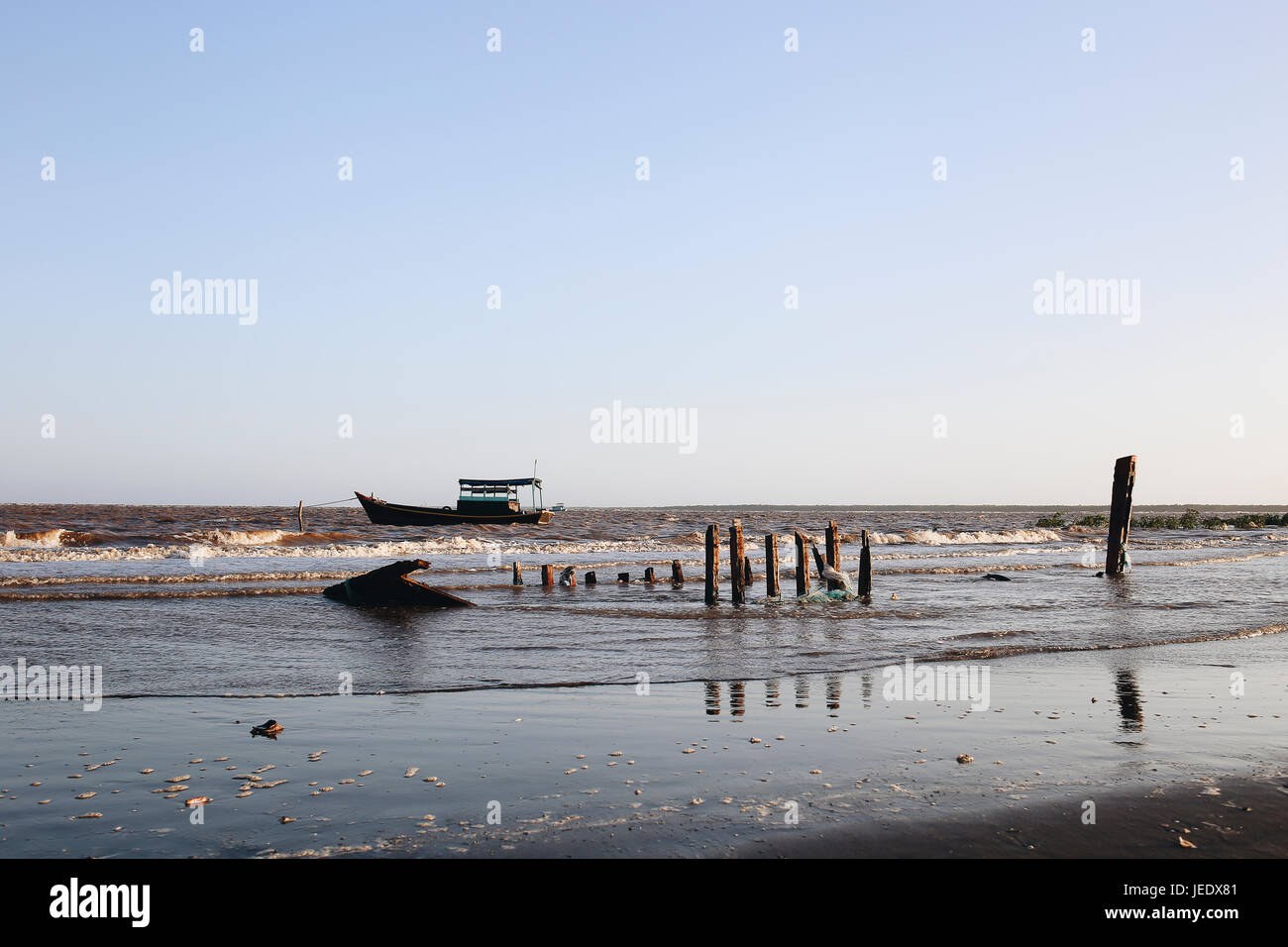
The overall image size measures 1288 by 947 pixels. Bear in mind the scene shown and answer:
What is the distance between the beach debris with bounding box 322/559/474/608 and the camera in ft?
74.6

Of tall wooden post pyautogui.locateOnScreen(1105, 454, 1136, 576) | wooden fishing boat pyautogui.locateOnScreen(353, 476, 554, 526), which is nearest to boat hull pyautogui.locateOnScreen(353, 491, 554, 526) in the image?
wooden fishing boat pyautogui.locateOnScreen(353, 476, 554, 526)

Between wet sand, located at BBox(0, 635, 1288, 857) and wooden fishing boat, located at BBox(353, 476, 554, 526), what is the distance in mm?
61604

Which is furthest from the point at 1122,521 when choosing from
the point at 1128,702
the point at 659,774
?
the point at 659,774

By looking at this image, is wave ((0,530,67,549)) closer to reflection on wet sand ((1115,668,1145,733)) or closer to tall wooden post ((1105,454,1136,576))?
tall wooden post ((1105,454,1136,576))

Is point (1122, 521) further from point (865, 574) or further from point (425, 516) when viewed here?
point (425, 516)

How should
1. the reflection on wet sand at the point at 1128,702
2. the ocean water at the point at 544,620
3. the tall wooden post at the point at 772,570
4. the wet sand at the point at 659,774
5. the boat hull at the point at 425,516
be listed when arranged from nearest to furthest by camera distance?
the wet sand at the point at 659,774 < the reflection on wet sand at the point at 1128,702 < the ocean water at the point at 544,620 < the tall wooden post at the point at 772,570 < the boat hull at the point at 425,516

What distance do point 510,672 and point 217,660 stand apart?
16.4 ft

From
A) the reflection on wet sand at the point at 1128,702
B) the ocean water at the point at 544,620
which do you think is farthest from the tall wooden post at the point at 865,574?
the reflection on wet sand at the point at 1128,702

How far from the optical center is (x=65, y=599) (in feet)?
76.4

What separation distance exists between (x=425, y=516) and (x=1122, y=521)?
57.4 m

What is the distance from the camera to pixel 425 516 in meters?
77.2

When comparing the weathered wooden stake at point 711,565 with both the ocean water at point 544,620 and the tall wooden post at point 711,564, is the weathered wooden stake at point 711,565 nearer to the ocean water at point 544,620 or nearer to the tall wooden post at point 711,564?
the tall wooden post at point 711,564

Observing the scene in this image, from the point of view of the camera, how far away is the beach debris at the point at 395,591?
2273cm
